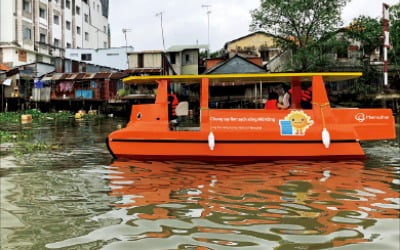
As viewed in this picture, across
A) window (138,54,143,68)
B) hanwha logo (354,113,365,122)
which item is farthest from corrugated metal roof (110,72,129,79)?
hanwha logo (354,113,365,122)

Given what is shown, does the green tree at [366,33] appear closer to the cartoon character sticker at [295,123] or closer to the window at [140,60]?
the window at [140,60]

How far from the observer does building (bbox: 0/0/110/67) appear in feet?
116

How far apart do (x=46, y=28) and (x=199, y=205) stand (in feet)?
131

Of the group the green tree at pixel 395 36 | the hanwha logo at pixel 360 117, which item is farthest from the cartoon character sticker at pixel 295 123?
the green tree at pixel 395 36

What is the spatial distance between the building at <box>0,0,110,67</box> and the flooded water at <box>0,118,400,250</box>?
2346 centimetres

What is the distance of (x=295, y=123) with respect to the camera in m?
8.09

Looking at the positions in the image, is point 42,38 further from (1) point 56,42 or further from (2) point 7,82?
(2) point 7,82

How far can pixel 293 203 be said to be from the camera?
4.84 m

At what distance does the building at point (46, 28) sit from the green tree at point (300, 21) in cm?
1312

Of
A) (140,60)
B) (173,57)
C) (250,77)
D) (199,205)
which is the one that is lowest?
(199,205)

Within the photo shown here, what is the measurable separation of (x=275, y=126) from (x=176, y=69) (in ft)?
98.2

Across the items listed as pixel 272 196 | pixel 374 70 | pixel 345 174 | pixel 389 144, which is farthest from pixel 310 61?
pixel 272 196

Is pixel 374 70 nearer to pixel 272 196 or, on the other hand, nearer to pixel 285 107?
pixel 285 107

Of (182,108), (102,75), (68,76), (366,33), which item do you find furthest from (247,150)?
(68,76)
